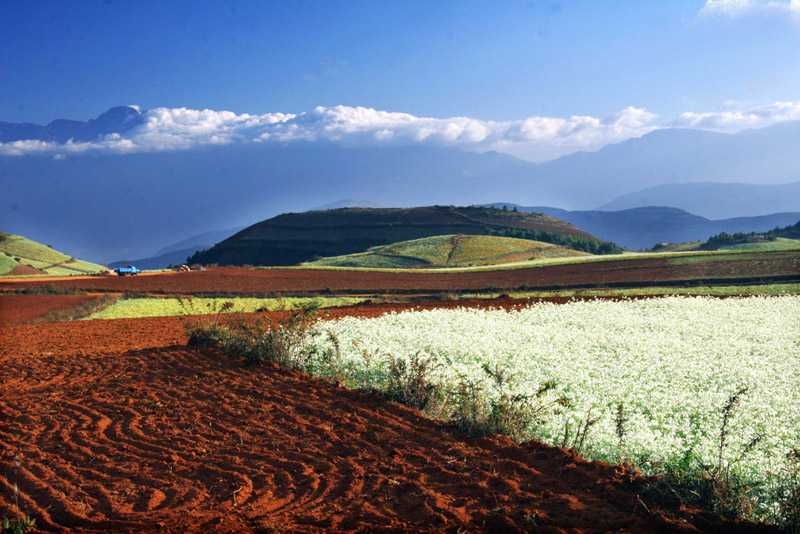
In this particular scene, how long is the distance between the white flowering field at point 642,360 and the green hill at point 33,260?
41431 millimetres

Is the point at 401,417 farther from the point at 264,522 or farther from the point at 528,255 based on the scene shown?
the point at 528,255

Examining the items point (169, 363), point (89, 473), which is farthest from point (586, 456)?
point (169, 363)

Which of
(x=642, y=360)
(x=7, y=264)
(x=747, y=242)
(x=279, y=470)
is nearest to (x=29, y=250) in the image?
(x=7, y=264)

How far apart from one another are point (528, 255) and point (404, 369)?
2580 inches

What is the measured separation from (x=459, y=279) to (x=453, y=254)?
32.1 m

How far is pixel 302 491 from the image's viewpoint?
5996 millimetres

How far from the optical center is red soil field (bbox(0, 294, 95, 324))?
25.8 metres

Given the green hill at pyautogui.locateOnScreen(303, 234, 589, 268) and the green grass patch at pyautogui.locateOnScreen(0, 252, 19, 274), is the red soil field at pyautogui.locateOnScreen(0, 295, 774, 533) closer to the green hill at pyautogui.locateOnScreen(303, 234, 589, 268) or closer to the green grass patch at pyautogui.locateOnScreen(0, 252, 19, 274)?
the green grass patch at pyautogui.locateOnScreen(0, 252, 19, 274)

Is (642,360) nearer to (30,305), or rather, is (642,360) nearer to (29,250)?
(30,305)

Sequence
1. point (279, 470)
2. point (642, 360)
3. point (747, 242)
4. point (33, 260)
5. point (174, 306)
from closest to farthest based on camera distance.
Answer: point (279, 470) < point (642, 360) < point (174, 306) < point (33, 260) < point (747, 242)

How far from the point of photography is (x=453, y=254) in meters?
75.8

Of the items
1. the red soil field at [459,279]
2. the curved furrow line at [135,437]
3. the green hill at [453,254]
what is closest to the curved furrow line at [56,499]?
the curved furrow line at [135,437]

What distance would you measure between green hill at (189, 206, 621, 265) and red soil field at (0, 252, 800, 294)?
167 ft

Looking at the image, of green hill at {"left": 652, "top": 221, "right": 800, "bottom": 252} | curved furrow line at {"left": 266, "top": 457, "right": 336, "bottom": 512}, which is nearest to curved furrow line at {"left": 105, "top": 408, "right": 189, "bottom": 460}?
curved furrow line at {"left": 266, "top": 457, "right": 336, "bottom": 512}
